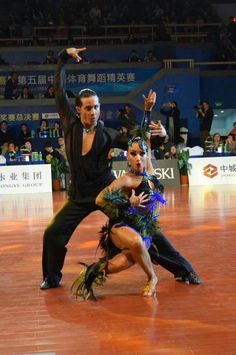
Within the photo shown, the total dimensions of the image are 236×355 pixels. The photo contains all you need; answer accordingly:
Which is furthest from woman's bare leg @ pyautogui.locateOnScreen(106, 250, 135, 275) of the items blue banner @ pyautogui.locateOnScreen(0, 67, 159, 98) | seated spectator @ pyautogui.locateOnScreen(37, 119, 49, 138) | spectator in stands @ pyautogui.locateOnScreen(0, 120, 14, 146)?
blue banner @ pyautogui.locateOnScreen(0, 67, 159, 98)

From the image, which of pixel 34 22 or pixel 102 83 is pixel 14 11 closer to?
pixel 34 22

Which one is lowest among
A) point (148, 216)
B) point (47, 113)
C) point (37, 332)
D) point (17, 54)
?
point (37, 332)

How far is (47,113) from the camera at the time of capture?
71.9 ft

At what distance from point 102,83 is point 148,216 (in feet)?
58.0

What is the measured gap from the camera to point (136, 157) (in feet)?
17.0

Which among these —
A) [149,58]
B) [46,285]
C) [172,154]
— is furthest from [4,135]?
[46,285]

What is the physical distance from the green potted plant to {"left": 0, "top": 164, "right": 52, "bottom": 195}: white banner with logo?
11.8 feet

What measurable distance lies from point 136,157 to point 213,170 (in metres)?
12.3

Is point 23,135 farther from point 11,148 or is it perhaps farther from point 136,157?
point 136,157

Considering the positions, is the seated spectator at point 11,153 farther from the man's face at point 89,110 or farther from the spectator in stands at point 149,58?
the man's face at point 89,110

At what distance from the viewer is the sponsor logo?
17.2m

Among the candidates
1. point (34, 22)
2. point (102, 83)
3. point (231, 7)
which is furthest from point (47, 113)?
point (231, 7)

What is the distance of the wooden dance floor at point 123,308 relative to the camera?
13.4 feet

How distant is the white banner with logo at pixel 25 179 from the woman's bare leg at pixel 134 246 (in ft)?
37.2
